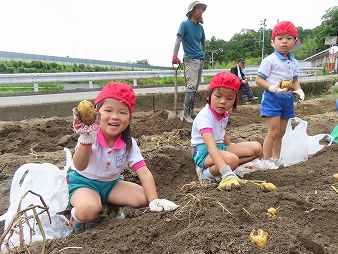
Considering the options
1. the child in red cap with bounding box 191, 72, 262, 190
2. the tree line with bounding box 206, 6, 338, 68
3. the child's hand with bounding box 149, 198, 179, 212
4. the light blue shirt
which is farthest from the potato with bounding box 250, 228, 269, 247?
the tree line with bounding box 206, 6, 338, 68

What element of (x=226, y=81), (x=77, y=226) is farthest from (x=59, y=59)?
(x=77, y=226)

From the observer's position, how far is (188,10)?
17.4 ft

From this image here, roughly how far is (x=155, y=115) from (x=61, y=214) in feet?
11.5

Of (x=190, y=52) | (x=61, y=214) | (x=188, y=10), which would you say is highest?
(x=188, y=10)

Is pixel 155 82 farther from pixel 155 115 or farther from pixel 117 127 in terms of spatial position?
pixel 117 127

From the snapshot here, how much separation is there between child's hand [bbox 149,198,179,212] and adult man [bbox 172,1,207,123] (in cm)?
352

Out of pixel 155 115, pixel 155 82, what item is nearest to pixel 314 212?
pixel 155 115

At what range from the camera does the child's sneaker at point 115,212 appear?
2170 mm

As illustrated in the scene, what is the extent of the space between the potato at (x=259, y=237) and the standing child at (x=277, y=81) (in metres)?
1.78

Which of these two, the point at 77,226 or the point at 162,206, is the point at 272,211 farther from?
the point at 77,226

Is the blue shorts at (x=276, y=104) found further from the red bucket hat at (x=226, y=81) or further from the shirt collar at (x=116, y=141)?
the shirt collar at (x=116, y=141)

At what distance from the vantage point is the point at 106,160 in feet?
6.98

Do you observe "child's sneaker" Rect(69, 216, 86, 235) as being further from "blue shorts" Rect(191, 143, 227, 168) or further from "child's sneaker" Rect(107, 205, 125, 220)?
"blue shorts" Rect(191, 143, 227, 168)

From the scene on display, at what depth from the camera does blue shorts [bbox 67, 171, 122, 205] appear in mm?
2133
